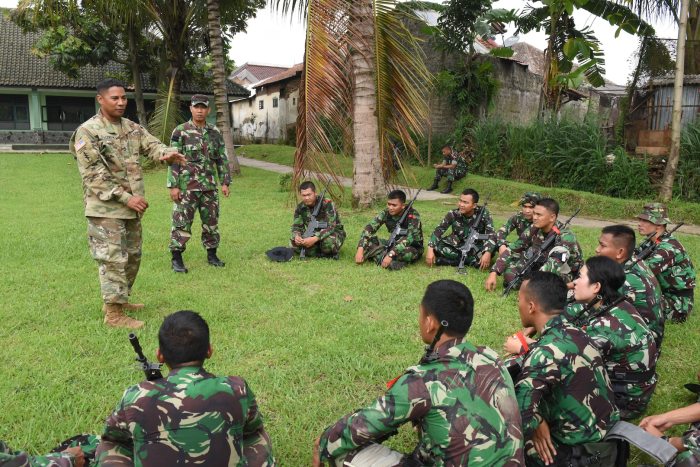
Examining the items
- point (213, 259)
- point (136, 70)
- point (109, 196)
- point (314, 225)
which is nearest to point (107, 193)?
point (109, 196)

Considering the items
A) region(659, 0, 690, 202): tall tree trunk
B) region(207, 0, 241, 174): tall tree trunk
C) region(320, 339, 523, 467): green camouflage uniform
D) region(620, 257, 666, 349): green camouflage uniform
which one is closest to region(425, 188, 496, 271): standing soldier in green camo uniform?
region(620, 257, 666, 349): green camouflage uniform

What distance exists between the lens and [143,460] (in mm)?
2174

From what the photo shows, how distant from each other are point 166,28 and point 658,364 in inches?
676

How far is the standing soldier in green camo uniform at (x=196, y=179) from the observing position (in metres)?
6.35

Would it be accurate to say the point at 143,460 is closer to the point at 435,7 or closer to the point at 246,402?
the point at 246,402

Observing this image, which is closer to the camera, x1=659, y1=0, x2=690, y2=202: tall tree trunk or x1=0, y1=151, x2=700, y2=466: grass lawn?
x1=0, y1=151, x2=700, y2=466: grass lawn

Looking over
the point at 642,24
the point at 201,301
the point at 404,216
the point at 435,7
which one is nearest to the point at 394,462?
the point at 201,301

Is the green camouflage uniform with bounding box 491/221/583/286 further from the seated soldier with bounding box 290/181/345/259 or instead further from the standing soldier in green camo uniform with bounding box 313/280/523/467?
the standing soldier in green camo uniform with bounding box 313/280/523/467

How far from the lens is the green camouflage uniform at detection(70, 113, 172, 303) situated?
4672mm

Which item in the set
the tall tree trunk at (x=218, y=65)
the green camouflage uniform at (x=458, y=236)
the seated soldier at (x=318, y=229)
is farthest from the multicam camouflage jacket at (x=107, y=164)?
the tall tree trunk at (x=218, y=65)

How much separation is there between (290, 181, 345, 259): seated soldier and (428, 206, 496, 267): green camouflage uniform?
1.24 meters

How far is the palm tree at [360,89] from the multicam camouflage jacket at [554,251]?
2.78m

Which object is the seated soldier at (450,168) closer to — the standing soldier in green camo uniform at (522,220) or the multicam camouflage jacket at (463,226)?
the multicam camouflage jacket at (463,226)

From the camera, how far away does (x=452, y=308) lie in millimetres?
2332
